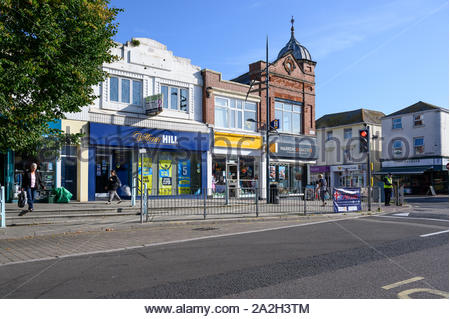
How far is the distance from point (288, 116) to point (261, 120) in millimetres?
2939

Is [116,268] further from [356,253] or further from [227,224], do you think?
[227,224]

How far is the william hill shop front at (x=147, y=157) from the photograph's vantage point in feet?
57.2

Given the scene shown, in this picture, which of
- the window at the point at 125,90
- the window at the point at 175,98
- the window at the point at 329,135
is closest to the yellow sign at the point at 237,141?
the window at the point at 175,98

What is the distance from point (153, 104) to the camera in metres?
18.7

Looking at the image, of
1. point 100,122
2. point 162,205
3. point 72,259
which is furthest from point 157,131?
point 72,259

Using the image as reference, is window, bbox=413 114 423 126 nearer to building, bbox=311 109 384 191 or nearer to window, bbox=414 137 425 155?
window, bbox=414 137 425 155

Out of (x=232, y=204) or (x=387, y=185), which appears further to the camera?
(x=387, y=185)

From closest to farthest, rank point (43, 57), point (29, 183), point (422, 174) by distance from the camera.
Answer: point (43, 57)
point (29, 183)
point (422, 174)

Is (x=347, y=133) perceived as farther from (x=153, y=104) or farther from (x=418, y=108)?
(x=153, y=104)

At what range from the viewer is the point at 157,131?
752 inches

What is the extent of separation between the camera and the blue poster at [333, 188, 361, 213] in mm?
15233

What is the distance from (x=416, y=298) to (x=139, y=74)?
17555 millimetres

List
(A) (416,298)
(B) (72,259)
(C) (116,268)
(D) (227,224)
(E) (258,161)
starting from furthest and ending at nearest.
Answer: (E) (258,161) → (D) (227,224) → (B) (72,259) → (C) (116,268) → (A) (416,298)

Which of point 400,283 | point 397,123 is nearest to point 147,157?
point 400,283
